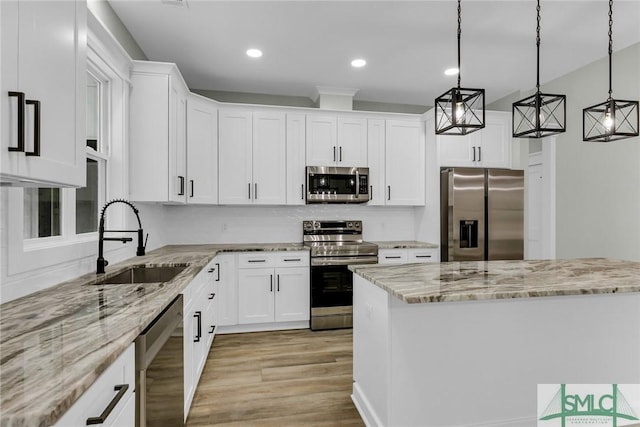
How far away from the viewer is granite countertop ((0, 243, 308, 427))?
72 cm

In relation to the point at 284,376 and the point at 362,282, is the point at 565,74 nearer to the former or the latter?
the point at 362,282

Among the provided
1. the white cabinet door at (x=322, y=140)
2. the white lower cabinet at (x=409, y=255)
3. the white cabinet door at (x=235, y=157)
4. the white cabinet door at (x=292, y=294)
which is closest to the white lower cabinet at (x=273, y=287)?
the white cabinet door at (x=292, y=294)

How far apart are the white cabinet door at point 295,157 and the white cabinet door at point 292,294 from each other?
830 millimetres

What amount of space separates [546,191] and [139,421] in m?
4.53

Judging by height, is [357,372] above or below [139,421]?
below

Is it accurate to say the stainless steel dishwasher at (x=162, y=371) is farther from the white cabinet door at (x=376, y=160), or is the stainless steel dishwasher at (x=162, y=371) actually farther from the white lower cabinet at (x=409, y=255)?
the white cabinet door at (x=376, y=160)

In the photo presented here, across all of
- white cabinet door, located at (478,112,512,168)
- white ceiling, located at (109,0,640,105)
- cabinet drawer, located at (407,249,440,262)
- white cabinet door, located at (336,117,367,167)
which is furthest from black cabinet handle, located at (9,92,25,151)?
white cabinet door, located at (478,112,512,168)

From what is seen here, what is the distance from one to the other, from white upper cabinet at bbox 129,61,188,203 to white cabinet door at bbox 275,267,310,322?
1481 millimetres

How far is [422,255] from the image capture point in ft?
13.3

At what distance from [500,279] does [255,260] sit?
2488mm

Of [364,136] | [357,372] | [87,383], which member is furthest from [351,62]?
[87,383]

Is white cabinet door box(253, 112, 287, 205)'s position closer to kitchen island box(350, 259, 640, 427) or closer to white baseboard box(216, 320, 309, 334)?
white baseboard box(216, 320, 309, 334)

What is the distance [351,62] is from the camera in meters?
3.45

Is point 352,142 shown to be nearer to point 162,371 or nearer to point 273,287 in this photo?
point 273,287
